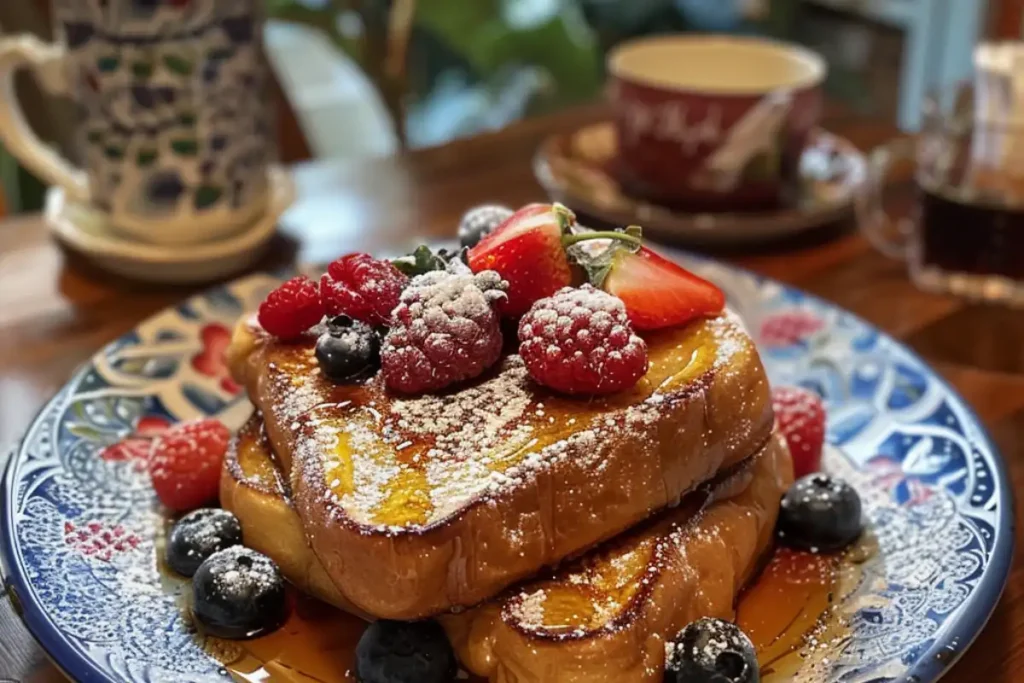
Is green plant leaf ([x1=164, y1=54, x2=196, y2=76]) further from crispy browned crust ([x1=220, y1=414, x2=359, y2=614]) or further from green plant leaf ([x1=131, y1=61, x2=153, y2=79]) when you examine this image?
crispy browned crust ([x1=220, y1=414, x2=359, y2=614])

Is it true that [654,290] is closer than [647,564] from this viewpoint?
No

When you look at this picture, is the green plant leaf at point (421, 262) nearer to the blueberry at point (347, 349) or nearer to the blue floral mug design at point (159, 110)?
the blueberry at point (347, 349)

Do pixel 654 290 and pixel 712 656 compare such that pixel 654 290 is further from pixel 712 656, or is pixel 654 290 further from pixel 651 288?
pixel 712 656

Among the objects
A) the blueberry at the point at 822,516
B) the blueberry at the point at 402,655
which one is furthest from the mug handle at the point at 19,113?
the blueberry at the point at 822,516

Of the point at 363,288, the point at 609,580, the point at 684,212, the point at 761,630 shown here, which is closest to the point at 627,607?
the point at 609,580

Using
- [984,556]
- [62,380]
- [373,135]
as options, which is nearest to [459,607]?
[984,556]

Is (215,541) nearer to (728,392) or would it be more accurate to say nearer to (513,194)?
(728,392)
